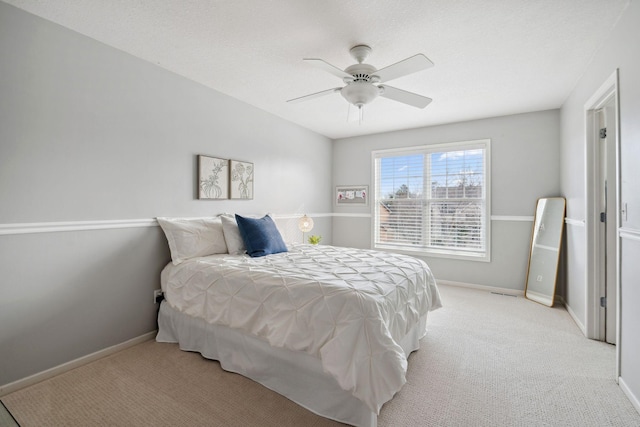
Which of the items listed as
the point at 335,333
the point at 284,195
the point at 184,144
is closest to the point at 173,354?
the point at 335,333

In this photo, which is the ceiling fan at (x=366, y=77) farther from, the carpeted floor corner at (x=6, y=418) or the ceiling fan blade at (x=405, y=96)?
the carpeted floor corner at (x=6, y=418)

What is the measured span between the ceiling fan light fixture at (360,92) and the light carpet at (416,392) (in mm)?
2171

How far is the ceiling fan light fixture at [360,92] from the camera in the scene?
239cm

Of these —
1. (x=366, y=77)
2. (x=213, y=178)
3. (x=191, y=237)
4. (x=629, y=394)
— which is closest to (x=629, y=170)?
(x=629, y=394)

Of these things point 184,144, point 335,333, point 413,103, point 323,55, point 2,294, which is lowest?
point 335,333

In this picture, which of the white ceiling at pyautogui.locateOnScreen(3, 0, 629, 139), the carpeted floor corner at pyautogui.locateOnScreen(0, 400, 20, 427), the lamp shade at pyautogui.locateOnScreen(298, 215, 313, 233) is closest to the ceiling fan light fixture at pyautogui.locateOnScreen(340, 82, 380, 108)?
the white ceiling at pyautogui.locateOnScreen(3, 0, 629, 139)

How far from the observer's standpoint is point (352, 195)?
216 inches

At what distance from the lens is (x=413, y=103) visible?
2629 mm

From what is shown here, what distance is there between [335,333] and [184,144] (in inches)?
96.4

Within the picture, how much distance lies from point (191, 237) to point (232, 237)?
41 centimetres

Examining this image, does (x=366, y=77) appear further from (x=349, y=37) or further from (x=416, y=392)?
(x=416, y=392)

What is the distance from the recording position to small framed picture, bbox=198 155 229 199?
10.5 ft

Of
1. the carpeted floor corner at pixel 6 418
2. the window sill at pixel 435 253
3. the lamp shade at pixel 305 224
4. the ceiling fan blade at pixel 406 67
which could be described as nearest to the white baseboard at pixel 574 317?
the window sill at pixel 435 253

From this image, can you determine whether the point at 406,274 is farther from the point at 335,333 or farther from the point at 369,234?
the point at 369,234
